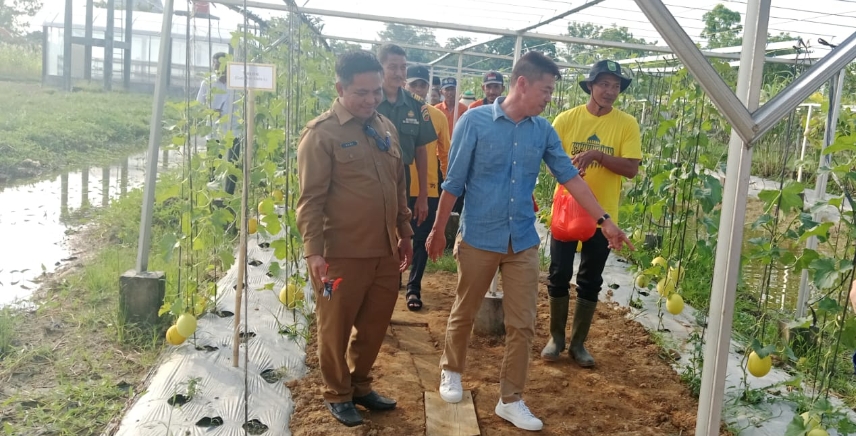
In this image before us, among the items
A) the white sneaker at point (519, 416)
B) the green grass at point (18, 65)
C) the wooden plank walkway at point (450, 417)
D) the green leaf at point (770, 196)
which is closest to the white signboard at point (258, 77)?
the wooden plank walkway at point (450, 417)

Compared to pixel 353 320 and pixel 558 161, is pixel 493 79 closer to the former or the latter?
pixel 558 161

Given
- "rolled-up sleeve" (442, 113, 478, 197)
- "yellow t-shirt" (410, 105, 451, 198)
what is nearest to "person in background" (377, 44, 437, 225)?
"yellow t-shirt" (410, 105, 451, 198)

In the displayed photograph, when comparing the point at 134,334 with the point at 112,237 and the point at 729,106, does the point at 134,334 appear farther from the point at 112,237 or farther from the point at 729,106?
the point at 729,106

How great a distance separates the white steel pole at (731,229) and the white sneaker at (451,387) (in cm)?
143

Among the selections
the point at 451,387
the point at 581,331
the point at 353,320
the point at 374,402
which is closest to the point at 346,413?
the point at 374,402

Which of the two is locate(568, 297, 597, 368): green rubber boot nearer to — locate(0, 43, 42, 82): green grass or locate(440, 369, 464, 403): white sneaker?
locate(440, 369, 464, 403): white sneaker

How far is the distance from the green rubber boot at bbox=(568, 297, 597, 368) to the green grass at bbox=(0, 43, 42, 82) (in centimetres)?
2253

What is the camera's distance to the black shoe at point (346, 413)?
295 cm

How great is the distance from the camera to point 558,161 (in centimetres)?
314

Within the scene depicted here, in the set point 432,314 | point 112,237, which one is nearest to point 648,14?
point 432,314

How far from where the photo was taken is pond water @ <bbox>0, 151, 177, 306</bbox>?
17.0ft

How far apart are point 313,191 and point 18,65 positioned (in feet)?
82.2

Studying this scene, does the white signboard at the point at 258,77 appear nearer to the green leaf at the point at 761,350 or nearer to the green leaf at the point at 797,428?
the green leaf at the point at 761,350

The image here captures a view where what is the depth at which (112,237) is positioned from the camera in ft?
20.9
